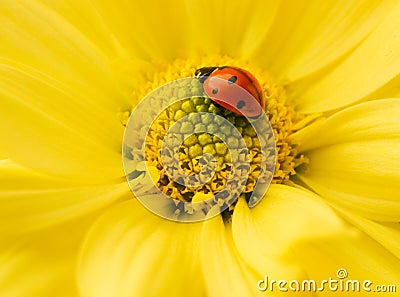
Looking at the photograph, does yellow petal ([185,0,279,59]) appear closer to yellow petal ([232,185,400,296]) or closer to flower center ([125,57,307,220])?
flower center ([125,57,307,220])

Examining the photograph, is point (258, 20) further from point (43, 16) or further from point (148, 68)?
point (43, 16)

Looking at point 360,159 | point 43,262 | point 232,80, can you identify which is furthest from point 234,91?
point 43,262

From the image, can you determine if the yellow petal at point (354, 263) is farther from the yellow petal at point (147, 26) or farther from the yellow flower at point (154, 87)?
the yellow petal at point (147, 26)

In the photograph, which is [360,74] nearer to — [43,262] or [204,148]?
[204,148]

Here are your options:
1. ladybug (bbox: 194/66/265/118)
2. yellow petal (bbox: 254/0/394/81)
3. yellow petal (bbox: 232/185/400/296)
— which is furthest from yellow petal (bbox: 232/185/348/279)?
yellow petal (bbox: 254/0/394/81)

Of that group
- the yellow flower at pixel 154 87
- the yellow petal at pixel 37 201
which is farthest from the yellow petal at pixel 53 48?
Result: the yellow petal at pixel 37 201

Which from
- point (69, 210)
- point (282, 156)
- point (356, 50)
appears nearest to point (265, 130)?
point (282, 156)
